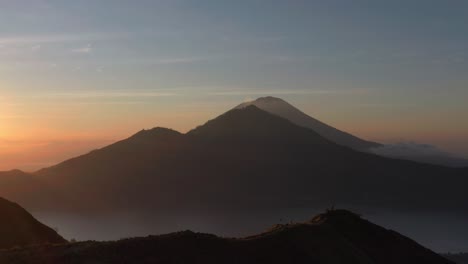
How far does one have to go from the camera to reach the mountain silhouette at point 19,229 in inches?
2136

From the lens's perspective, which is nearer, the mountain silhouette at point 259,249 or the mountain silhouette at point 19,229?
the mountain silhouette at point 259,249

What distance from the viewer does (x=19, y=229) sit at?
187 ft

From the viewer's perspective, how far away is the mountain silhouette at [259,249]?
2853 cm

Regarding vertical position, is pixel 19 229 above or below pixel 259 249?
below

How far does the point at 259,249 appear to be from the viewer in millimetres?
33062

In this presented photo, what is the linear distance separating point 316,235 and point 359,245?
6463mm

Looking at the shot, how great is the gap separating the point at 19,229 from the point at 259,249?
3242cm

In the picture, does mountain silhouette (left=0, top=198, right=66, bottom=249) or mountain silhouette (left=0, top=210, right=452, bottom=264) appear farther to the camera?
mountain silhouette (left=0, top=198, right=66, bottom=249)

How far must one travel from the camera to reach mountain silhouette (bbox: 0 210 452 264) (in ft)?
93.6

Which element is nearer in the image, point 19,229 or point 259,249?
point 259,249

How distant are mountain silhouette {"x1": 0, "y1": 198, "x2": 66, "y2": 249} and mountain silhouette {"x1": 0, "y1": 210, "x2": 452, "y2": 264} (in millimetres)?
26048

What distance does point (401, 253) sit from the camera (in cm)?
4303

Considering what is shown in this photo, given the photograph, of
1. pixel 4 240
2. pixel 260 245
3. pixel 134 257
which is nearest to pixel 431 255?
pixel 260 245

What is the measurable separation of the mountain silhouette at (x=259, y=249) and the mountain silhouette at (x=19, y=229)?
1026 inches
